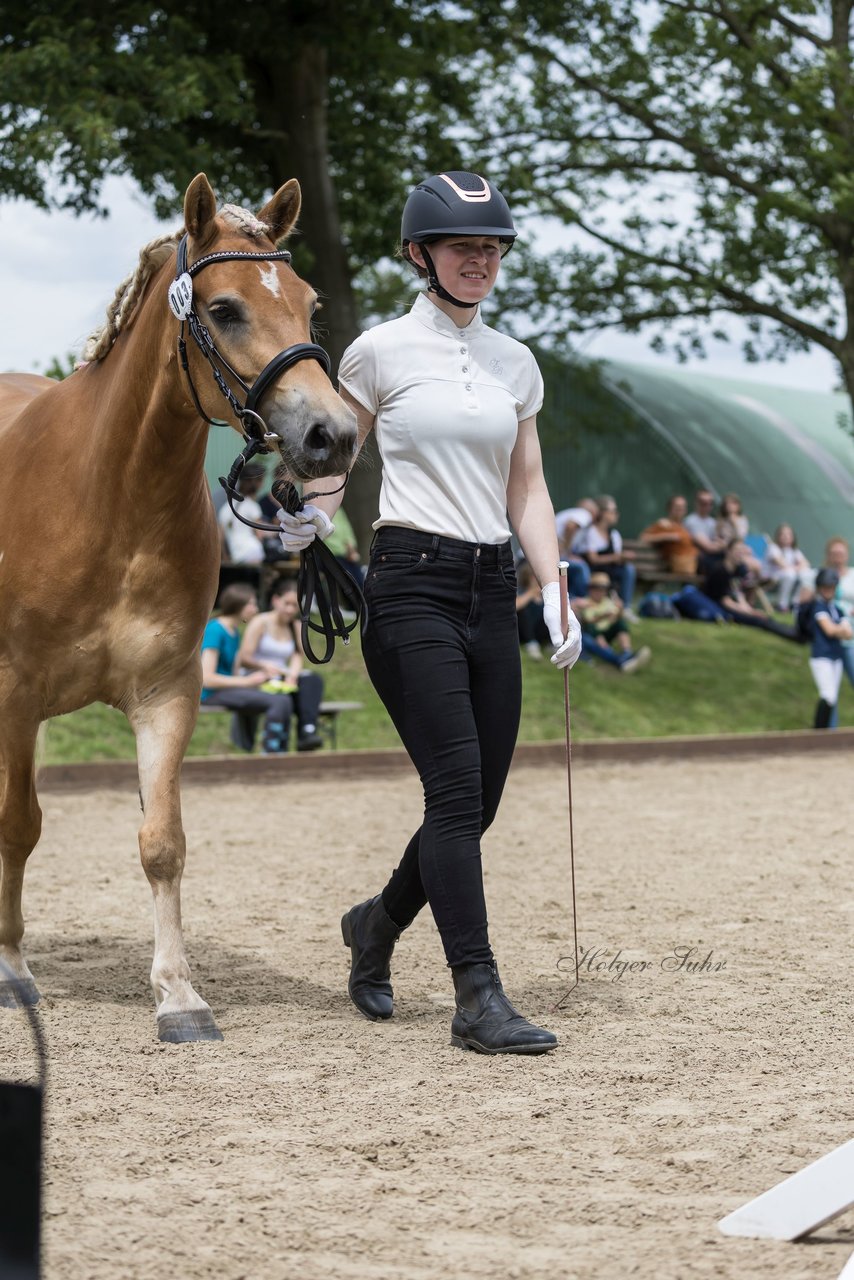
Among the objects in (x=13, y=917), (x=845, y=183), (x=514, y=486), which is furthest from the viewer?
(x=845, y=183)

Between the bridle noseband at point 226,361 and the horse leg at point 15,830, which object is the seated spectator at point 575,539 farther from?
the bridle noseband at point 226,361

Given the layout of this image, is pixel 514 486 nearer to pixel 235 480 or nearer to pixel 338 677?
pixel 235 480

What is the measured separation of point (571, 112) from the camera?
19.0 meters

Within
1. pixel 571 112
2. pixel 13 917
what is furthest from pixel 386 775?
pixel 571 112

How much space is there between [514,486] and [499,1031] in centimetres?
153

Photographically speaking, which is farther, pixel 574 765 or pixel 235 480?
pixel 574 765

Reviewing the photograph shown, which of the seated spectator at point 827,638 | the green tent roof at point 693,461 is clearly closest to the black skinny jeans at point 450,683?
the seated spectator at point 827,638

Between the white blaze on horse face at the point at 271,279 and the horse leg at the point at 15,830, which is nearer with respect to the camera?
the white blaze on horse face at the point at 271,279

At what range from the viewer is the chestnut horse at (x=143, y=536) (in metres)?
4.39

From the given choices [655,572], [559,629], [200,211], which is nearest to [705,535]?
[655,572]

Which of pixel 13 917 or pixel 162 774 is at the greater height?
pixel 162 774
